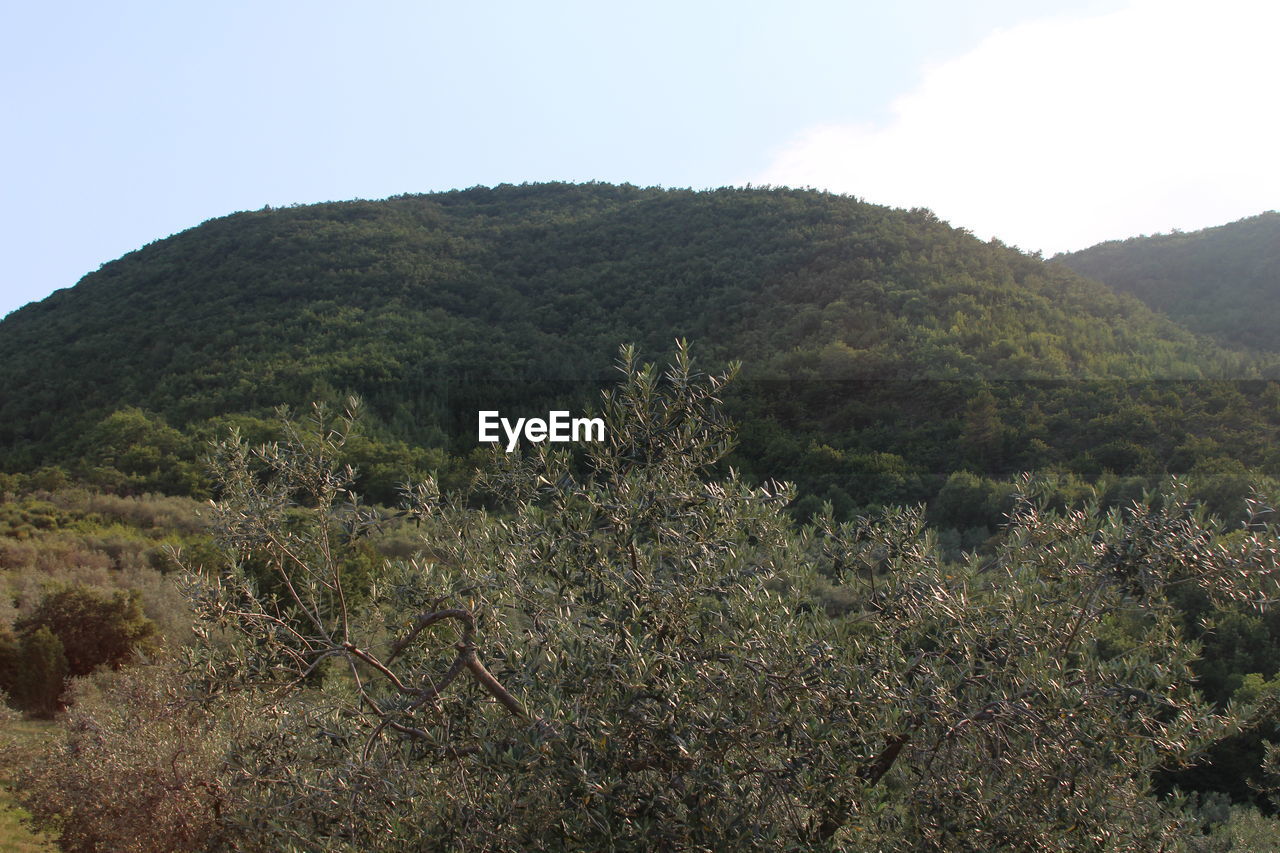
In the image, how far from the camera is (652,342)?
1414 inches

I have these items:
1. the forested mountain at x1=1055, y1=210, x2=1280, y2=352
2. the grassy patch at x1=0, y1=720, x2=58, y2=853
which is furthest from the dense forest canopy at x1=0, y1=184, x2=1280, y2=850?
the forested mountain at x1=1055, y1=210, x2=1280, y2=352

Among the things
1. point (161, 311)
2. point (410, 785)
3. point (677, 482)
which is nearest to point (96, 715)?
point (410, 785)

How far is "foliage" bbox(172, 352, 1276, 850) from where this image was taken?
325 centimetres

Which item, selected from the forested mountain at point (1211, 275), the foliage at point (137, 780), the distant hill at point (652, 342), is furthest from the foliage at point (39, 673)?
the forested mountain at point (1211, 275)

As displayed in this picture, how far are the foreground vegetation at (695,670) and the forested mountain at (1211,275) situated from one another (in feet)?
123

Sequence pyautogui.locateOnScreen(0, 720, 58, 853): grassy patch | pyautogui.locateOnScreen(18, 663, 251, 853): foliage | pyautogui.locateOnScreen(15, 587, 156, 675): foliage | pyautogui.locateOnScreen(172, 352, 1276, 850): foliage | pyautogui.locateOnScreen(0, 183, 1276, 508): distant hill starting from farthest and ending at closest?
pyautogui.locateOnScreen(0, 183, 1276, 508): distant hill < pyautogui.locateOnScreen(15, 587, 156, 675): foliage < pyautogui.locateOnScreen(0, 720, 58, 853): grassy patch < pyautogui.locateOnScreen(18, 663, 251, 853): foliage < pyautogui.locateOnScreen(172, 352, 1276, 850): foliage

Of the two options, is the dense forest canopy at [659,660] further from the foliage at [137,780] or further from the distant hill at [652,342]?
the distant hill at [652,342]

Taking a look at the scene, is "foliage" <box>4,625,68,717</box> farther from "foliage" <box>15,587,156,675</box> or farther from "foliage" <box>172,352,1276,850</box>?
"foliage" <box>172,352,1276,850</box>

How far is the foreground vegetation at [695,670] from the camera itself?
10.7 ft

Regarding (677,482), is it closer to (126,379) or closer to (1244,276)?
(126,379)

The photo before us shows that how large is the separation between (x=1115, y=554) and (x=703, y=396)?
6.23 feet

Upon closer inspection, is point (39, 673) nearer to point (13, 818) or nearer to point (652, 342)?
point (13, 818)

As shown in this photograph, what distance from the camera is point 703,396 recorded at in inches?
166

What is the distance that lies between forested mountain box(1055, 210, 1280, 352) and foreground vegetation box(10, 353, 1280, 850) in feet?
123
